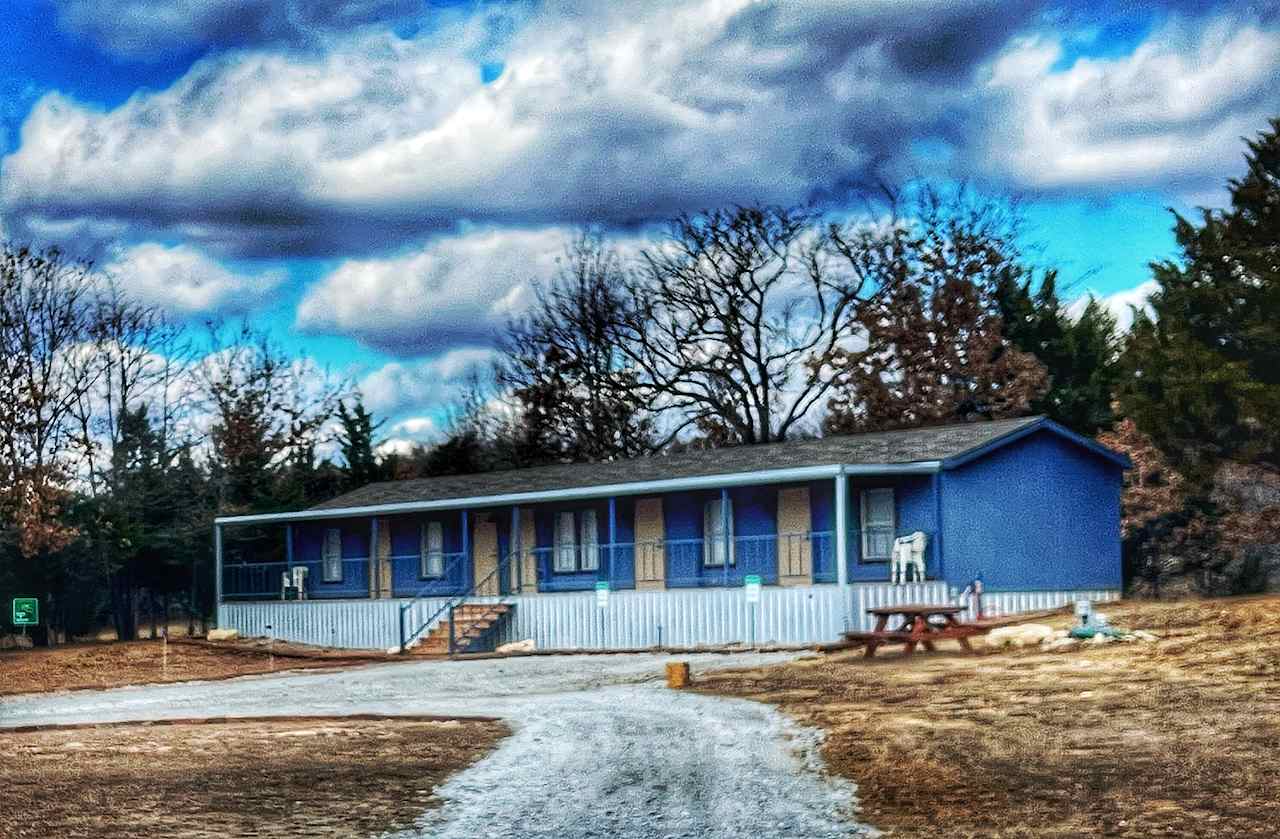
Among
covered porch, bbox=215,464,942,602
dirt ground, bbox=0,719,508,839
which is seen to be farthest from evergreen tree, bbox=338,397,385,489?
dirt ground, bbox=0,719,508,839

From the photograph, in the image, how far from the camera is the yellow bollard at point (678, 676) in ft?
80.7

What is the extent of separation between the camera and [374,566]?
42000 mm

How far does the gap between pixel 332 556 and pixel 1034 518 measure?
1861cm

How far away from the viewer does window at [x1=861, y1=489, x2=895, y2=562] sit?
3422 cm

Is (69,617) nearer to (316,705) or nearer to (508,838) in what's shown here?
(316,705)

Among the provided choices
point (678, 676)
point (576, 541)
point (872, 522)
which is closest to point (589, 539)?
point (576, 541)

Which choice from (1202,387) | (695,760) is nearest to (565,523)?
(1202,387)

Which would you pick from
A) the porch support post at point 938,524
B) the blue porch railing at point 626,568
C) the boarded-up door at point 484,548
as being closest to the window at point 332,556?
the blue porch railing at point 626,568

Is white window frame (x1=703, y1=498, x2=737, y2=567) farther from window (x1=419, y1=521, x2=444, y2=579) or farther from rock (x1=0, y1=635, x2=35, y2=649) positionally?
rock (x1=0, y1=635, x2=35, y2=649)

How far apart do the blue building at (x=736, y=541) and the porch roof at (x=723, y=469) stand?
0.08 m

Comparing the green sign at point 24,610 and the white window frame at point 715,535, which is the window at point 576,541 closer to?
the white window frame at point 715,535

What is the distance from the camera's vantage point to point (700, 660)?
29312 millimetres

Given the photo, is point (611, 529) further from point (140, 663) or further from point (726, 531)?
point (140, 663)

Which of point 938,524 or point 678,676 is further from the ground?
point 938,524
